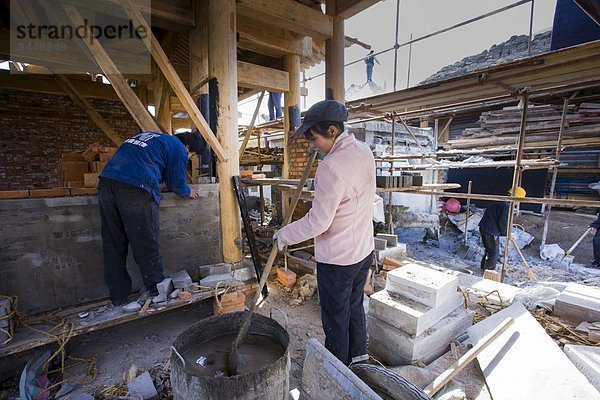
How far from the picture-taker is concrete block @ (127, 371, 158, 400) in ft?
6.79

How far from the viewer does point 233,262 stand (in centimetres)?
359

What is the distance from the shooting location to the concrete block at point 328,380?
4.19 ft

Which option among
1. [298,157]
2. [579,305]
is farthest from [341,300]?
[298,157]

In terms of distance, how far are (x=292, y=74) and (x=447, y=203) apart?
28.5ft

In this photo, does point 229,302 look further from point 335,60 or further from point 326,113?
point 335,60

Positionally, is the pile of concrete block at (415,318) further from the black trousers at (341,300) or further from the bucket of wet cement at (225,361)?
the bucket of wet cement at (225,361)

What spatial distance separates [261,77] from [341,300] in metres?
4.15

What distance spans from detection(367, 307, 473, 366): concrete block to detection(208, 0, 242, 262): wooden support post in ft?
6.45

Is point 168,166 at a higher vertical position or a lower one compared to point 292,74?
lower

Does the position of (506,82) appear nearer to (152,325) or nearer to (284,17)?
(284,17)

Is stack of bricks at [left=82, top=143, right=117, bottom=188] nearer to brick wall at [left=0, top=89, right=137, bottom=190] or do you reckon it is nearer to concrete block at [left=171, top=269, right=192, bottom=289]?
concrete block at [left=171, top=269, right=192, bottom=289]

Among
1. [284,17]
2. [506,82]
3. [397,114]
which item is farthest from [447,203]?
[284,17]

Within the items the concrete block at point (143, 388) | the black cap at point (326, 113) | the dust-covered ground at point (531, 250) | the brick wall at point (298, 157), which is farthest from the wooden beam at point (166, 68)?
the dust-covered ground at point (531, 250)

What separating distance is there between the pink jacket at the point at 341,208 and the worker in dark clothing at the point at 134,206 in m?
1.37
